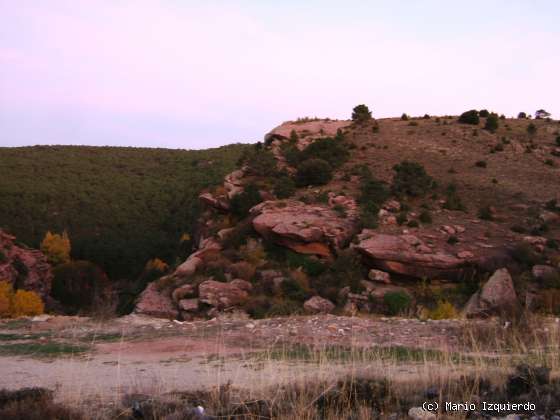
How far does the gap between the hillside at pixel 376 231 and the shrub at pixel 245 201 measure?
0.05 m

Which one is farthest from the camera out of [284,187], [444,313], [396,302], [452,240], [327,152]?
A: [327,152]

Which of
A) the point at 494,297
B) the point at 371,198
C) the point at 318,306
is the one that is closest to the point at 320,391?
the point at 494,297

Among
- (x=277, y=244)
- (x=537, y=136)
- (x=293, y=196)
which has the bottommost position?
(x=277, y=244)

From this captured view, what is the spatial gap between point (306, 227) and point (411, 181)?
4.68 m

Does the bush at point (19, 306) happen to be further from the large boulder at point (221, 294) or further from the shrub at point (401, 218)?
the shrub at point (401, 218)

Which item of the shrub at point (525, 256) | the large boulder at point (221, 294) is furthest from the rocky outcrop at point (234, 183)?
the shrub at point (525, 256)

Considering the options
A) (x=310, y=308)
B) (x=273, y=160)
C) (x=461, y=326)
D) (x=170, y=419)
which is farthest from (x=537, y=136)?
(x=170, y=419)

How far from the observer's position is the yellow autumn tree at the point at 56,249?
124 ft

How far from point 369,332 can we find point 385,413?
5605 millimetres

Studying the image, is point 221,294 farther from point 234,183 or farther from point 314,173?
point 234,183

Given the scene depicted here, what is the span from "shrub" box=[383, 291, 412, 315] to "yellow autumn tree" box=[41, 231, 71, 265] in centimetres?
2789

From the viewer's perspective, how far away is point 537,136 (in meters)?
28.0

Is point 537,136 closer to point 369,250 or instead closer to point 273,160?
point 273,160

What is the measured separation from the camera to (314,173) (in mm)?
22141
